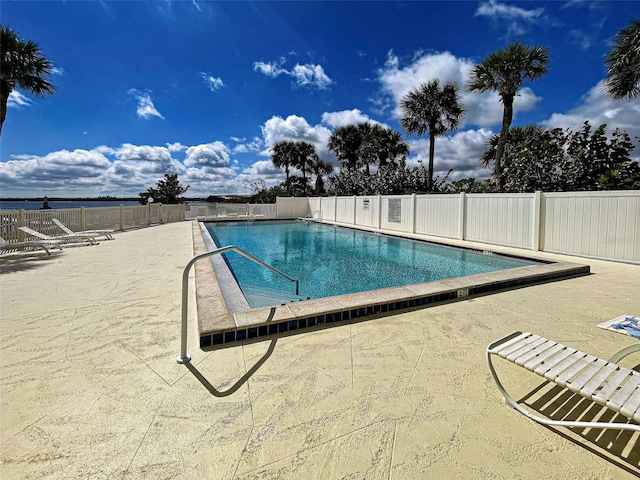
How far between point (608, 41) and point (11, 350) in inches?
642

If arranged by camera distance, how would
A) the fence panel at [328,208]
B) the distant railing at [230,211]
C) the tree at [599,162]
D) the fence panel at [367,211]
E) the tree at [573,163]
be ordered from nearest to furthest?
1. the tree at [599,162]
2. the tree at [573,163]
3. the fence panel at [367,211]
4. the fence panel at [328,208]
5. the distant railing at [230,211]

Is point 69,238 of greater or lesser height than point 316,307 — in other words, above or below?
above

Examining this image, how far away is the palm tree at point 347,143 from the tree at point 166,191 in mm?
18011

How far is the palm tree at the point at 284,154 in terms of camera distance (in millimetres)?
32094

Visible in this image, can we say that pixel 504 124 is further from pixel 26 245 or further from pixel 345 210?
pixel 26 245

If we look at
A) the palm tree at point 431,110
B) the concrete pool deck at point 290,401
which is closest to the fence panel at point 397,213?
the palm tree at point 431,110

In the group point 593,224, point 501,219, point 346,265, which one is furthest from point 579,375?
point 501,219

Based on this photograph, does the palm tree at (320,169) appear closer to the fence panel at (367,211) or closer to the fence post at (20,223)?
the fence panel at (367,211)

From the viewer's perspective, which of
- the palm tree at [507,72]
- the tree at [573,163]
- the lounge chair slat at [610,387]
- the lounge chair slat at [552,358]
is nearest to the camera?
the lounge chair slat at [610,387]

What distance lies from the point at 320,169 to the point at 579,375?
32.0 m

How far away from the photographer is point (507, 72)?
1385 cm

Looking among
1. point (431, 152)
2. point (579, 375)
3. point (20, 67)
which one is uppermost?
point (20, 67)

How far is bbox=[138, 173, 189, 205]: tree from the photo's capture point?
107ft

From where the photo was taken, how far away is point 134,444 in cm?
175
